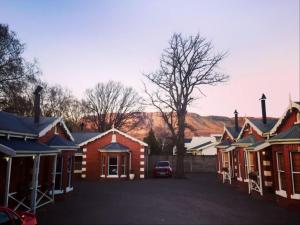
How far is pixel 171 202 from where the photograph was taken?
15984mm

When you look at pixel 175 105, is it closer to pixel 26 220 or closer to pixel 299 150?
pixel 299 150

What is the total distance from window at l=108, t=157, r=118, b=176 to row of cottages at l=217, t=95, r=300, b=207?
39.4 feet

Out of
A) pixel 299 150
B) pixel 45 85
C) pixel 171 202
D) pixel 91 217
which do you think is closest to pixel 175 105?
pixel 171 202

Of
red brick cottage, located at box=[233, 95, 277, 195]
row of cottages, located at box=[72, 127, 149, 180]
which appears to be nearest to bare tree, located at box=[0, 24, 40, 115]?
row of cottages, located at box=[72, 127, 149, 180]

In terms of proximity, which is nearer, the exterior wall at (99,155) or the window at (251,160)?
the window at (251,160)

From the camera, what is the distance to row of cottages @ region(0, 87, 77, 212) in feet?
43.4

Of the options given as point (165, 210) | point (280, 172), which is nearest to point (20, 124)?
point (165, 210)

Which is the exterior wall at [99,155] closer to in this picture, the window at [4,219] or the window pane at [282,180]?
the window pane at [282,180]

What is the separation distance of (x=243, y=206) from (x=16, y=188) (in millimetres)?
12601

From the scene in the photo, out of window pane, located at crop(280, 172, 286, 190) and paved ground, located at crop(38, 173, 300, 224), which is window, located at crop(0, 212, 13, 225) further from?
window pane, located at crop(280, 172, 286, 190)

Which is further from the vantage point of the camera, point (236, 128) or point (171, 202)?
point (236, 128)

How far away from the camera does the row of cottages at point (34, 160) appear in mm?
13219

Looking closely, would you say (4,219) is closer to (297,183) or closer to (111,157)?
(297,183)

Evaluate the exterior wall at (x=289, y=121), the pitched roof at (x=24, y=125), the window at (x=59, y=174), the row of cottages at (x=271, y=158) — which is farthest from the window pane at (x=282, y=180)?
the pitched roof at (x=24, y=125)
